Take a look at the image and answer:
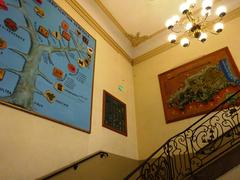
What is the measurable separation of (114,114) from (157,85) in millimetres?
1997

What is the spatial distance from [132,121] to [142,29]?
141 inches

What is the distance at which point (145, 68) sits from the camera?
299 inches

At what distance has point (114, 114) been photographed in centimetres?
570

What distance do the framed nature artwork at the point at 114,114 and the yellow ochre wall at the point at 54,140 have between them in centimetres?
15

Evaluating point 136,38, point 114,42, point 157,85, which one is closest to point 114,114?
point 157,85

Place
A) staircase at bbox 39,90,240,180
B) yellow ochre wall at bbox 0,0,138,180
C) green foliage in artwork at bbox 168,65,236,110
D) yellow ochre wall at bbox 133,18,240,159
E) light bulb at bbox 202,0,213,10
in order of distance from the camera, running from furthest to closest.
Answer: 1. yellow ochre wall at bbox 133,18,240,159
2. green foliage in artwork at bbox 168,65,236,110
3. light bulb at bbox 202,0,213,10
4. staircase at bbox 39,90,240,180
5. yellow ochre wall at bbox 0,0,138,180

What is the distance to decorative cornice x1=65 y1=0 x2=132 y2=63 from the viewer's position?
593 cm

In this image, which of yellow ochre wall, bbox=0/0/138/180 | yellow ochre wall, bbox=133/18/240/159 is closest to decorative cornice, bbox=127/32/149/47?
yellow ochre wall, bbox=133/18/240/159

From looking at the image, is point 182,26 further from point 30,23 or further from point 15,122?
point 15,122

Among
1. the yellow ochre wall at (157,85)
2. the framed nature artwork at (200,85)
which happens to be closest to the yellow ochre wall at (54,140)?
the yellow ochre wall at (157,85)

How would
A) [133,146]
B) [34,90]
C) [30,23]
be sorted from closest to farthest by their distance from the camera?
1. [34,90]
2. [30,23]
3. [133,146]

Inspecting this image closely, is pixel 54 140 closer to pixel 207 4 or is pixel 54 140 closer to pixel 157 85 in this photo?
pixel 157 85

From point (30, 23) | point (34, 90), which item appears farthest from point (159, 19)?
point (34, 90)

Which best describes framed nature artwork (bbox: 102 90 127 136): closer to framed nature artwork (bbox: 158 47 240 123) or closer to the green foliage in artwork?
Answer: framed nature artwork (bbox: 158 47 240 123)
